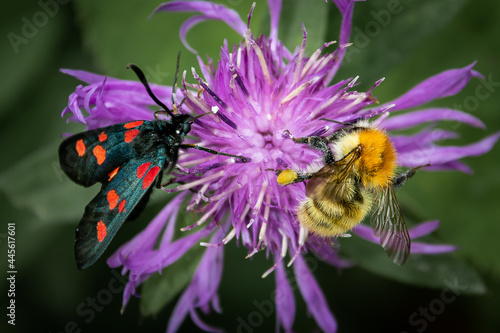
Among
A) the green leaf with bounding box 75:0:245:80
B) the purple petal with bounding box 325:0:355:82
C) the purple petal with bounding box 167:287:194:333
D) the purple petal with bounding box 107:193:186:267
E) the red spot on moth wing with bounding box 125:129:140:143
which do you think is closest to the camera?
the red spot on moth wing with bounding box 125:129:140:143

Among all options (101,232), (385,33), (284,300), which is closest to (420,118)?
(385,33)

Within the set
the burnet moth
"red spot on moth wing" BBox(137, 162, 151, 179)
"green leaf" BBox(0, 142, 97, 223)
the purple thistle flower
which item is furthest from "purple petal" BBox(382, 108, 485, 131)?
"green leaf" BBox(0, 142, 97, 223)

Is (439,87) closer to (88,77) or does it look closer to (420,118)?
(420,118)

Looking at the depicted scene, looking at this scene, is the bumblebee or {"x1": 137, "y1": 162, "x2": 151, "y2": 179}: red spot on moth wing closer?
the bumblebee

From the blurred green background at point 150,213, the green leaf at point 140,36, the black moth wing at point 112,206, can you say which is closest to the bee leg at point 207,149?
the black moth wing at point 112,206

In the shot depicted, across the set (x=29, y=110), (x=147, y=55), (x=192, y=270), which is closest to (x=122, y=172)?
(x=192, y=270)

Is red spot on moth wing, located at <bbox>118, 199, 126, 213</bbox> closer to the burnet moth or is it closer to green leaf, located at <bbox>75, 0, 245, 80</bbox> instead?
the burnet moth

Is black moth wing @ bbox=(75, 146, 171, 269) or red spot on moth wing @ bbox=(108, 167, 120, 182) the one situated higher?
red spot on moth wing @ bbox=(108, 167, 120, 182)
